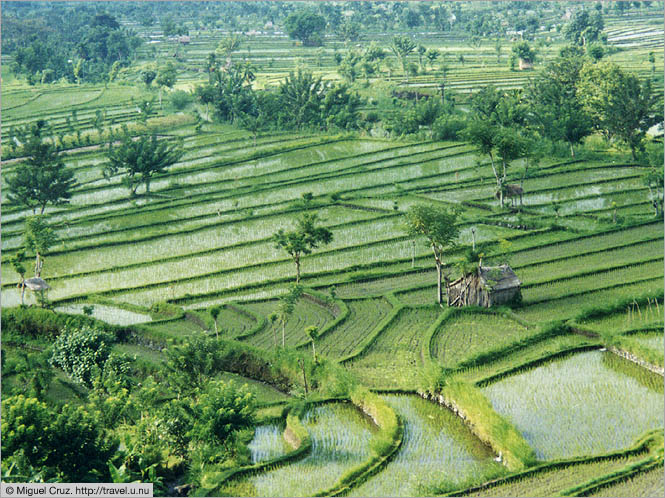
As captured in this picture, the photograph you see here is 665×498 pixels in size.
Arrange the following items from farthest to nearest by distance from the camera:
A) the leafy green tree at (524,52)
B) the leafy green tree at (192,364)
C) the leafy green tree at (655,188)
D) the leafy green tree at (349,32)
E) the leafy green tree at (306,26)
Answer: the leafy green tree at (349,32)
the leafy green tree at (306,26)
the leafy green tree at (524,52)
the leafy green tree at (655,188)
the leafy green tree at (192,364)

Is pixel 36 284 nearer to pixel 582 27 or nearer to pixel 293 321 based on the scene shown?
pixel 293 321

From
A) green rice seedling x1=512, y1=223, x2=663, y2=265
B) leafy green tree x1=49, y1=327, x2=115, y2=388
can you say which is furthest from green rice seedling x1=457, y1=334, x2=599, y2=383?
leafy green tree x1=49, y1=327, x2=115, y2=388

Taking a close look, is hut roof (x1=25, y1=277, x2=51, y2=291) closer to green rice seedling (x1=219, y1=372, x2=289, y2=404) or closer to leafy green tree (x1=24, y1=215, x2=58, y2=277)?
leafy green tree (x1=24, y1=215, x2=58, y2=277)

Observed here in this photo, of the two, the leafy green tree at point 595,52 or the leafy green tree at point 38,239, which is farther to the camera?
the leafy green tree at point 595,52

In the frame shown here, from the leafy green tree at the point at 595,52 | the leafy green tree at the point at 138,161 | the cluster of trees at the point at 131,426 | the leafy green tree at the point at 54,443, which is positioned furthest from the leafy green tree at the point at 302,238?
the leafy green tree at the point at 595,52

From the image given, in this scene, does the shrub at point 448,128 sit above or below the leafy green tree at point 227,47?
below

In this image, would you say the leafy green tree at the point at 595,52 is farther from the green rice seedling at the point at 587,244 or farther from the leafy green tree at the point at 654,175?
the green rice seedling at the point at 587,244

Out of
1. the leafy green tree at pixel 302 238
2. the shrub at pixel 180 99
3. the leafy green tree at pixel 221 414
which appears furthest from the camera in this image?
the shrub at pixel 180 99
